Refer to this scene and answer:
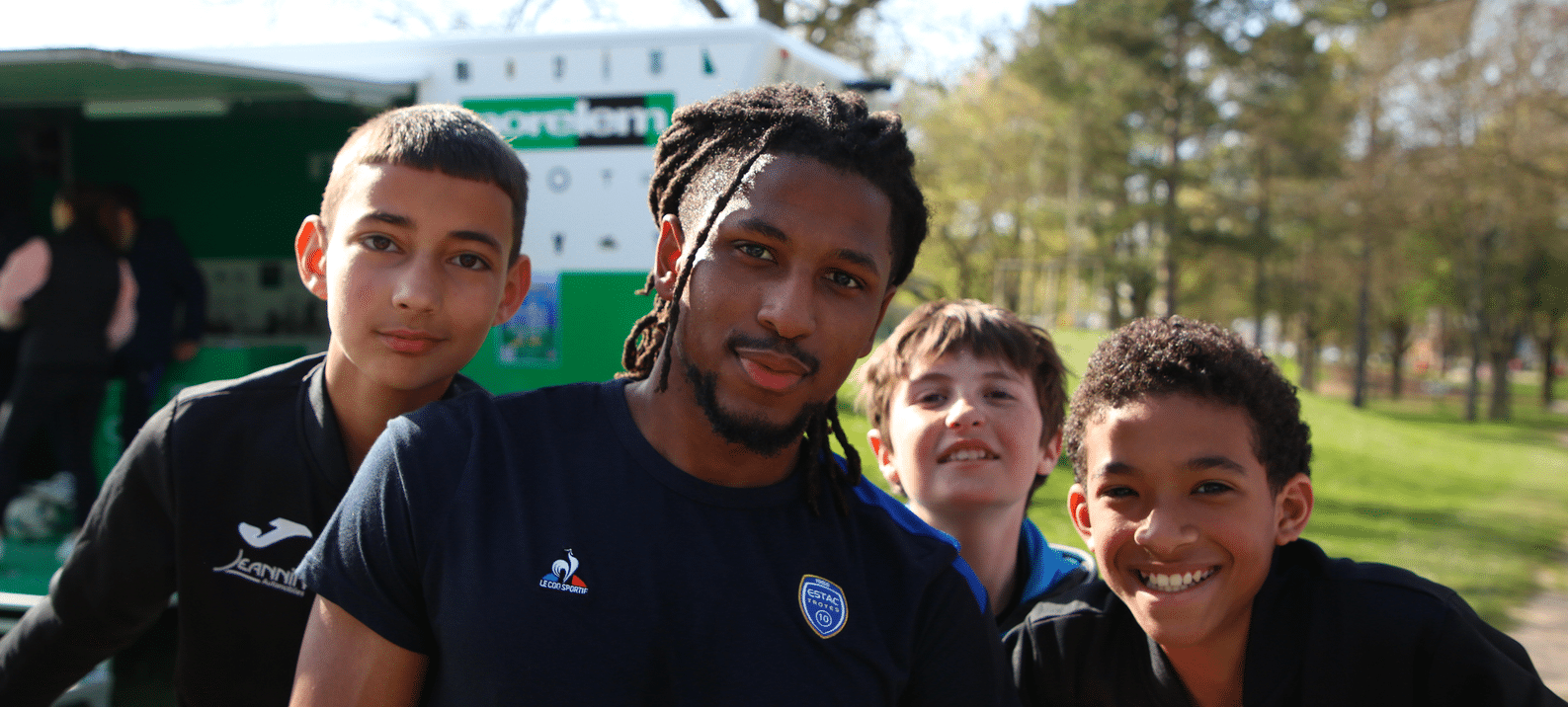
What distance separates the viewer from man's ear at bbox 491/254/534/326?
232 cm

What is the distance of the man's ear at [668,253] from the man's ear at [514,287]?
0.67 m

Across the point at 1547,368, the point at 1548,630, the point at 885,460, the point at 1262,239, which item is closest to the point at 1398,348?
the point at 1547,368

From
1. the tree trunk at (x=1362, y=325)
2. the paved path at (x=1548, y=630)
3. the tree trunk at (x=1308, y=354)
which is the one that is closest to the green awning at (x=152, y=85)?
the paved path at (x=1548, y=630)

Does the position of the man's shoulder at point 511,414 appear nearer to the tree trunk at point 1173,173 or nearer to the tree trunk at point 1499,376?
the tree trunk at point 1173,173

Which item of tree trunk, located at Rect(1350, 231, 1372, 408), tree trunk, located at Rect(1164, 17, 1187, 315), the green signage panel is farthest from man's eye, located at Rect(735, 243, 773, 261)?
tree trunk, located at Rect(1350, 231, 1372, 408)

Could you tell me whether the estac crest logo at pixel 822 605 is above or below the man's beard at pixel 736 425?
below

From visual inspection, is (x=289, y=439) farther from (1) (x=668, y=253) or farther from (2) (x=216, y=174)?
(2) (x=216, y=174)

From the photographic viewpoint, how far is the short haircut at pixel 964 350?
278 centimetres

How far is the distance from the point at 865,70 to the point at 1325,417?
11.5 m

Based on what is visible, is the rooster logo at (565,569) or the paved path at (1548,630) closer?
the rooster logo at (565,569)

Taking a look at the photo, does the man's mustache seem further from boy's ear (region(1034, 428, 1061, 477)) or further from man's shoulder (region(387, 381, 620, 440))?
boy's ear (region(1034, 428, 1061, 477))

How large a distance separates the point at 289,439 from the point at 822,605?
3.94 feet

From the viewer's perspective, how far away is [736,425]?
1.55m

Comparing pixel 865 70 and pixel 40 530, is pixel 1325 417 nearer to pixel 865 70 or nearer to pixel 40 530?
pixel 865 70
